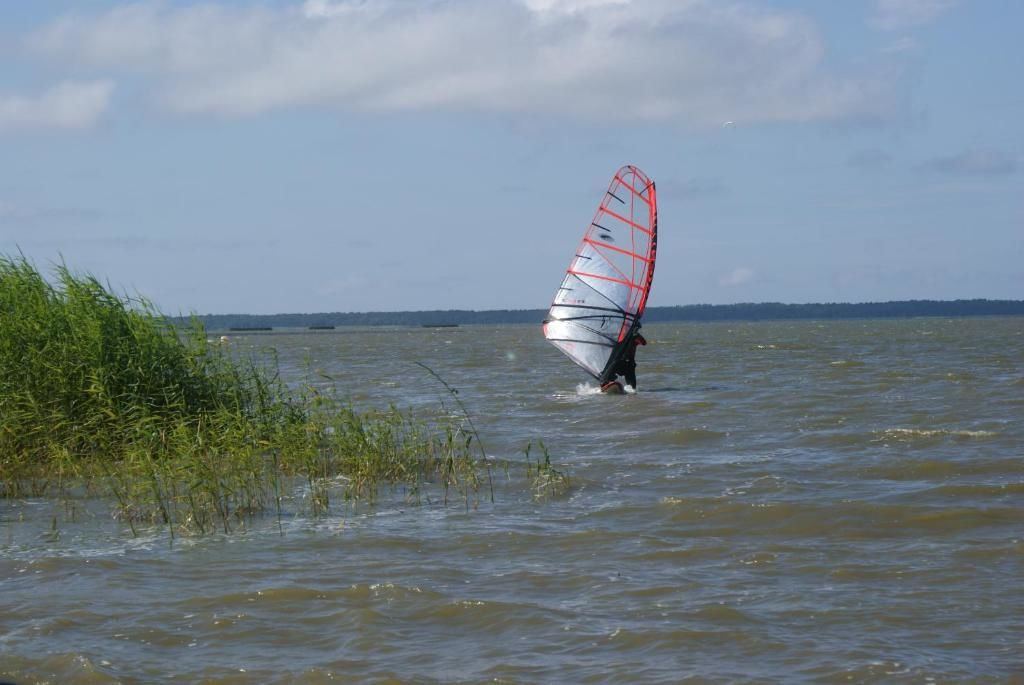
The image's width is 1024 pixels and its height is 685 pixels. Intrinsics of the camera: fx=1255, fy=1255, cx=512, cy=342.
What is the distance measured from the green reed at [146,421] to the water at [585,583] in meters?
0.61

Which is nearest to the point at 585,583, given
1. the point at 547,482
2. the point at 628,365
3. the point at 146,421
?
the point at 547,482

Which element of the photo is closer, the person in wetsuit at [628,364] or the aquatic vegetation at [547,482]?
the aquatic vegetation at [547,482]

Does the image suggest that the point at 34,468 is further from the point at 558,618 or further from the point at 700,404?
the point at 700,404

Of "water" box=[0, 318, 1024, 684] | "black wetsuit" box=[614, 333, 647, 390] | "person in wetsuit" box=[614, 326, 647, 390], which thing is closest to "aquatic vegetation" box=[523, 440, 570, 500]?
"water" box=[0, 318, 1024, 684]

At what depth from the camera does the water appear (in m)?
6.54

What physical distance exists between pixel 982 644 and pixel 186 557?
17.4ft

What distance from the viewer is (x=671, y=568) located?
28.7 feet

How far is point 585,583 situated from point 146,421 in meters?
4.87

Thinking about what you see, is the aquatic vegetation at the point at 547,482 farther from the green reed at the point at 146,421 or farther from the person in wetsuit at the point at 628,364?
the person in wetsuit at the point at 628,364

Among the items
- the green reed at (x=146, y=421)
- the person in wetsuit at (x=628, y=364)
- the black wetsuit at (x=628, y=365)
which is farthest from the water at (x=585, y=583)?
the black wetsuit at (x=628, y=365)

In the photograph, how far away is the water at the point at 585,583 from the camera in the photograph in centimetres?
654

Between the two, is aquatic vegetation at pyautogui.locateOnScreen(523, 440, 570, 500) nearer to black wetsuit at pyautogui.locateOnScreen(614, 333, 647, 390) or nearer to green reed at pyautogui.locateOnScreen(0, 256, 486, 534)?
green reed at pyautogui.locateOnScreen(0, 256, 486, 534)

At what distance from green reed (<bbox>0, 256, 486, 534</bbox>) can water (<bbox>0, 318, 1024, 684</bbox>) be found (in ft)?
2.00

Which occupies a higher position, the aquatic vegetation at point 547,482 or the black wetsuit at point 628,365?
the black wetsuit at point 628,365
